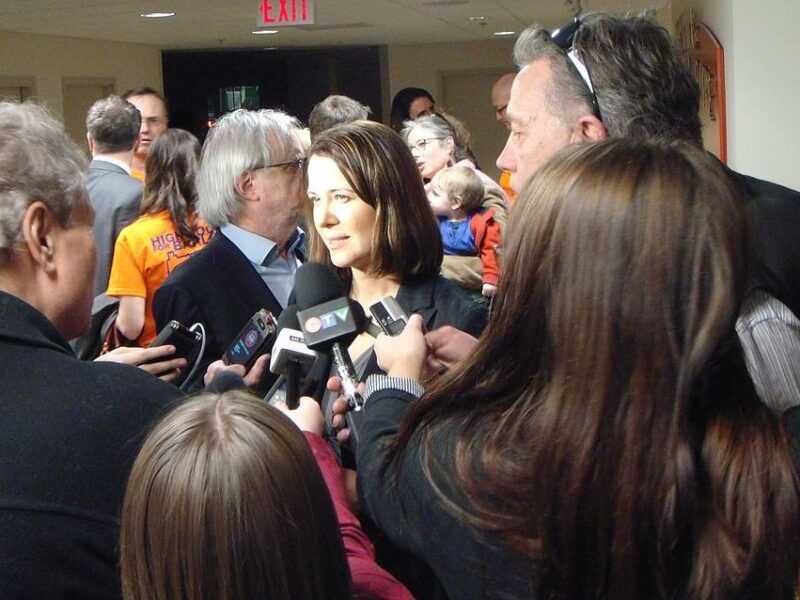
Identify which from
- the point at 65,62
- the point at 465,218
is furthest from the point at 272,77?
the point at 465,218

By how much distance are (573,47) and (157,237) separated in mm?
1906

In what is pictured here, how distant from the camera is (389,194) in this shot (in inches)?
86.2

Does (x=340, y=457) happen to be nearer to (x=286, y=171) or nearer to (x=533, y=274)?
(x=533, y=274)

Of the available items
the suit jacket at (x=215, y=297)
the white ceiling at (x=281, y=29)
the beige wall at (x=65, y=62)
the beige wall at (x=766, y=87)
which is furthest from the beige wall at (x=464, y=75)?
the suit jacket at (x=215, y=297)

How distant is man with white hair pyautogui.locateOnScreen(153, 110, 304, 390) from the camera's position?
8.21 feet

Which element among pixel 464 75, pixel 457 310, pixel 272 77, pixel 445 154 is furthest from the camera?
pixel 272 77

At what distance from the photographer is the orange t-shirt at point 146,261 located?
10.9 feet

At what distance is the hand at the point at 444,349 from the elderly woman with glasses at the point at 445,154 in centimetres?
303

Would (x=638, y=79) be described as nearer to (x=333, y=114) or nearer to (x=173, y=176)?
(x=173, y=176)

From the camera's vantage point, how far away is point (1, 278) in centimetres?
134

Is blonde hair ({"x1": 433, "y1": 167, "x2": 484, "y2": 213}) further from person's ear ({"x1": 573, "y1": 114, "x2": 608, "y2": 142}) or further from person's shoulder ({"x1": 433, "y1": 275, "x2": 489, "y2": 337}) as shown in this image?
person's ear ({"x1": 573, "y1": 114, "x2": 608, "y2": 142})

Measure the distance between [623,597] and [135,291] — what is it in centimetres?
253

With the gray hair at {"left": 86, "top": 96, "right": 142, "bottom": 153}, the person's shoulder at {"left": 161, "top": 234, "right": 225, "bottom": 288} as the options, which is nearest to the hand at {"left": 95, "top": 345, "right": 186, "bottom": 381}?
the person's shoulder at {"left": 161, "top": 234, "right": 225, "bottom": 288}

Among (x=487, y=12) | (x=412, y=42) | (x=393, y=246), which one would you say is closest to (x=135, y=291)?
(x=393, y=246)
